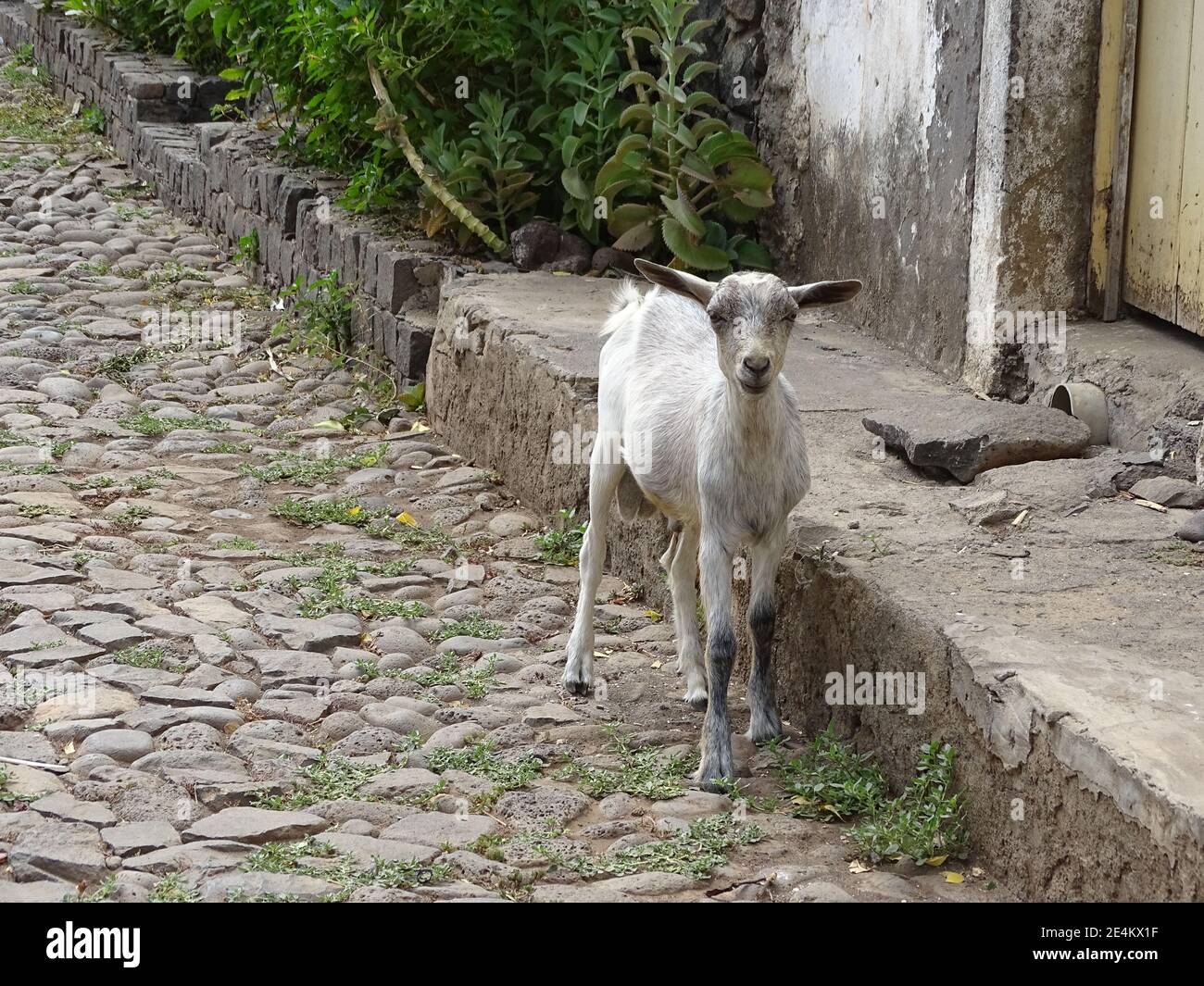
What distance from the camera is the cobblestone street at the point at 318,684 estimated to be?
381 cm

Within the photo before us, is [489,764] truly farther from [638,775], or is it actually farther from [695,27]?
[695,27]

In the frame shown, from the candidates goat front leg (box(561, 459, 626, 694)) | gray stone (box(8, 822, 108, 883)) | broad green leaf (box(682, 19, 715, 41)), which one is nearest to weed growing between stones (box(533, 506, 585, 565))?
goat front leg (box(561, 459, 626, 694))

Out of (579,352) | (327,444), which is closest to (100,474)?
(327,444)

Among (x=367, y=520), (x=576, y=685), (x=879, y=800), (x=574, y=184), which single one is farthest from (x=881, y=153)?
(x=879, y=800)

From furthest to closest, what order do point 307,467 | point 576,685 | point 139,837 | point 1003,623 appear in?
1. point 307,467
2. point 576,685
3. point 1003,623
4. point 139,837

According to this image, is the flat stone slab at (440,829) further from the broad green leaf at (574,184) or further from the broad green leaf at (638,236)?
the broad green leaf at (574,184)

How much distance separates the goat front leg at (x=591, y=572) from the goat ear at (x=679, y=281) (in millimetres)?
930

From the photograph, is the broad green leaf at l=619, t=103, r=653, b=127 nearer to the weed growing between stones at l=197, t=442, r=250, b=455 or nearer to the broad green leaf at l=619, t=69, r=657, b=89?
the broad green leaf at l=619, t=69, r=657, b=89

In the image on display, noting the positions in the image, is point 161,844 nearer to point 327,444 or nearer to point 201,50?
point 327,444

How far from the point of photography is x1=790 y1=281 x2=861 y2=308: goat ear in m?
4.29

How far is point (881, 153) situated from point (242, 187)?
5.58 meters

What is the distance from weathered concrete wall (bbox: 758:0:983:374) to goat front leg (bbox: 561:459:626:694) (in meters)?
2.00

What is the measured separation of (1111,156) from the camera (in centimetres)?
609
